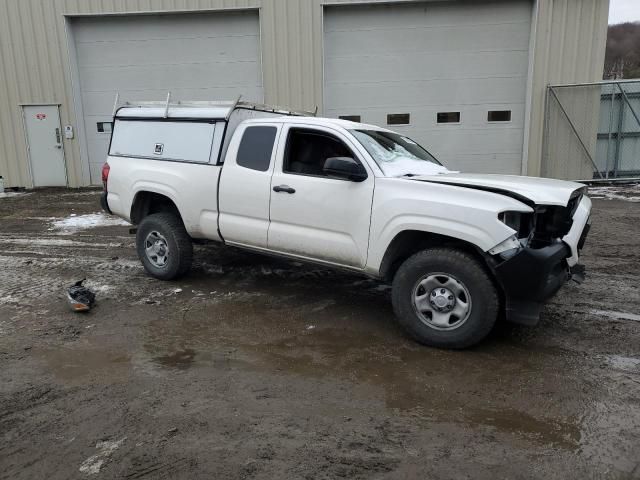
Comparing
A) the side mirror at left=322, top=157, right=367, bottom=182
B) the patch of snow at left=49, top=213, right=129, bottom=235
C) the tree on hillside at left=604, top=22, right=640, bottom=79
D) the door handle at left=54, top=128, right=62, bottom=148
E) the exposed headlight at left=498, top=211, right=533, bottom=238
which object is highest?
the tree on hillside at left=604, top=22, right=640, bottom=79

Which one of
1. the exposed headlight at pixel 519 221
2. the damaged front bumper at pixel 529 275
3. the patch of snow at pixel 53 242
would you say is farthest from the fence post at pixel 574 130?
the patch of snow at pixel 53 242

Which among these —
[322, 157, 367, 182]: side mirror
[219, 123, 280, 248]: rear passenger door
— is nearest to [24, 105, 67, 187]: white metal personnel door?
[219, 123, 280, 248]: rear passenger door

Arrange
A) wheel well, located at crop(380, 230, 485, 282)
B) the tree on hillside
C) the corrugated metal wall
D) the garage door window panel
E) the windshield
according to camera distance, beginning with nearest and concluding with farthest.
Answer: wheel well, located at crop(380, 230, 485, 282) → the windshield → the garage door window panel → the corrugated metal wall → the tree on hillside

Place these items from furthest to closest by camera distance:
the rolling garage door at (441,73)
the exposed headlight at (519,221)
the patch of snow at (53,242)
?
the rolling garage door at (441,73), the patch of snow at (53,242), the exposed headlight at (519,221)

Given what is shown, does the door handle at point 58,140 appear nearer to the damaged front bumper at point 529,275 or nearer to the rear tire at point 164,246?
the rear tire at point 164,246

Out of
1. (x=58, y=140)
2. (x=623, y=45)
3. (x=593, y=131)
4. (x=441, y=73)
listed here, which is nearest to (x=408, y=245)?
(x=441, y=73)

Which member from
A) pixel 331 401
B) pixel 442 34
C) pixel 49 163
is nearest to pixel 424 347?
pixel 331 401

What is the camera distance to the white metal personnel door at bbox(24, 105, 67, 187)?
13602 millimetres

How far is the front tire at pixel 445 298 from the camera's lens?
3951 mm

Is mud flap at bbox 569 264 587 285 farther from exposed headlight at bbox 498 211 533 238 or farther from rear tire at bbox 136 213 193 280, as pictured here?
rear tire at bbox 136 213 193 280

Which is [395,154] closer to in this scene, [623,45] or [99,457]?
[99,457]

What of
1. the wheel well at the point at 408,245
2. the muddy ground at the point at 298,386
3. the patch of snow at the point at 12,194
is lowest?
the muddy ground at the point at 298,386

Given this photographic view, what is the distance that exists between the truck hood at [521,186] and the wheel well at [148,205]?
3.13 metres

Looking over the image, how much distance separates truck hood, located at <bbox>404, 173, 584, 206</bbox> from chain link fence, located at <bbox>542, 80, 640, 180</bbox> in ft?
30.0
